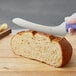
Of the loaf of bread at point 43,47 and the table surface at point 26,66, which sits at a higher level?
the loaf of bread at point 43,47

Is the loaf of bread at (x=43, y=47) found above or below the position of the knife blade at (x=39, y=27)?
below

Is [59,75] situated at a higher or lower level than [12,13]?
lower

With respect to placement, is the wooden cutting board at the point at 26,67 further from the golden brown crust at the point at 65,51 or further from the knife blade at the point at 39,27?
the knife blade at the point at 39,27

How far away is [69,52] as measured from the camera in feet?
3.66

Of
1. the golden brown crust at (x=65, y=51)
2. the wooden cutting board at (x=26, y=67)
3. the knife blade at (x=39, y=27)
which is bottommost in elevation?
the wooden cutting board at (x=26, y=67)

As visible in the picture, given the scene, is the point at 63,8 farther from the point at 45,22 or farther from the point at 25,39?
the point at 25,39

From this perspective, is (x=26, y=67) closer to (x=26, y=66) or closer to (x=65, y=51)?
(x=26, y=66)

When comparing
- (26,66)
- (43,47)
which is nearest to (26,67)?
(26,66)

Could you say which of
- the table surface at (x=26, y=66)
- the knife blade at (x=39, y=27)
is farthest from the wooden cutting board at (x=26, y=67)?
the knife blade at (x=39, y=27)

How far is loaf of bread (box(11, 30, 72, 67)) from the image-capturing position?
1.10 metres

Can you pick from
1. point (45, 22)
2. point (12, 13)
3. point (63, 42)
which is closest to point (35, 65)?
point (63, 42)

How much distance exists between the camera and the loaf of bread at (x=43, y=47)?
1.10 meters

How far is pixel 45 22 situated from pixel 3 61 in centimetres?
133

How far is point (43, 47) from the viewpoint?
114cm
